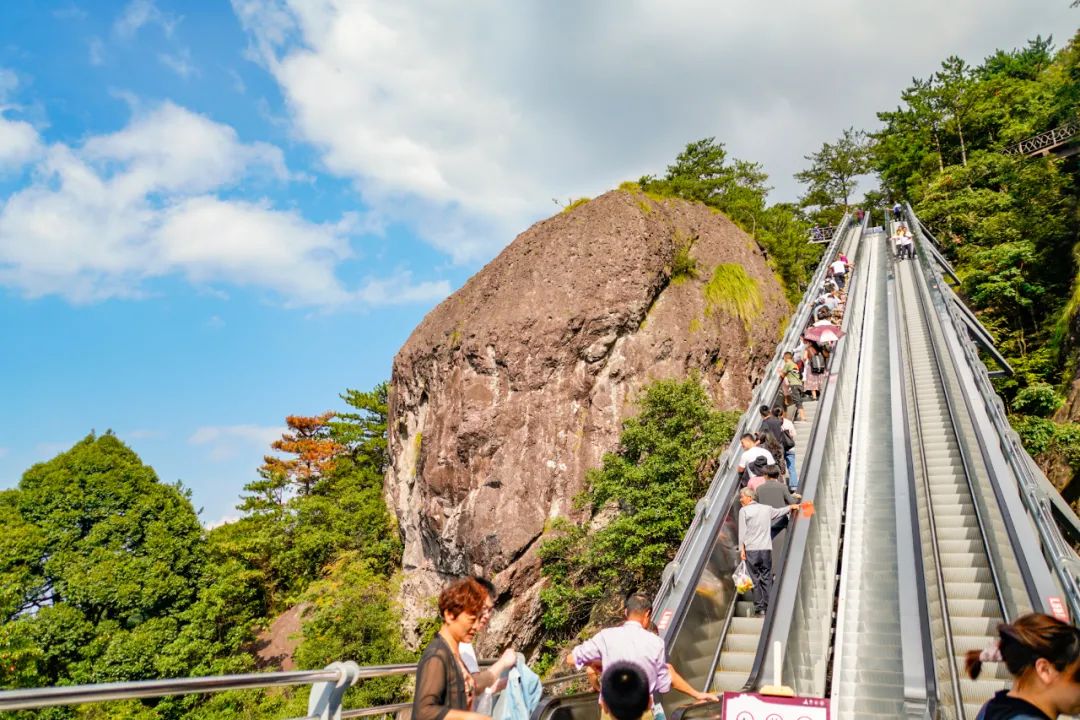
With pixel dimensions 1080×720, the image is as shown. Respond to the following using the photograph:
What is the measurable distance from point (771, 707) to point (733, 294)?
79.0 feet

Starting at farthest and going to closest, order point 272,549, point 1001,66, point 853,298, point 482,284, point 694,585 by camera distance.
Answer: point 1001,66 → point 272,549 → point 482,284 → point 853,298 → point 694,585

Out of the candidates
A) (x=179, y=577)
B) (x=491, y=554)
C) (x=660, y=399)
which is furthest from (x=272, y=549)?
(x=660, y=399)

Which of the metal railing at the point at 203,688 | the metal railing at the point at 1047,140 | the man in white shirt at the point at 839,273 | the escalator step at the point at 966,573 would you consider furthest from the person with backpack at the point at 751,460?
Answer: the metal railing at the point at 1047,140

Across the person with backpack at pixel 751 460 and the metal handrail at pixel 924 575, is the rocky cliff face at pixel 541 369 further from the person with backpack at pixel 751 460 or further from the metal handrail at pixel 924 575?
the person with backpack at pixel 751 460

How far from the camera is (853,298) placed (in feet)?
64.2

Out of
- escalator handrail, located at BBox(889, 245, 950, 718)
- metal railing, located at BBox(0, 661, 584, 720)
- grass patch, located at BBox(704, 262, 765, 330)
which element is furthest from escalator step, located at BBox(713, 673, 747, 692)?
grass patch, located at BBox(704, 262, 765, 330)

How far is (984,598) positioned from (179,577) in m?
25.0

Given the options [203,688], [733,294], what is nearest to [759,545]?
[203,688]

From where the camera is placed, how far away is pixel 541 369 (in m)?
22.1

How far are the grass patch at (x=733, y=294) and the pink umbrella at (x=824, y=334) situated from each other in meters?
10.2

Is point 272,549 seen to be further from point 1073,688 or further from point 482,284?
point 1073,688

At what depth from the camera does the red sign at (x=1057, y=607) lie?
4.46m

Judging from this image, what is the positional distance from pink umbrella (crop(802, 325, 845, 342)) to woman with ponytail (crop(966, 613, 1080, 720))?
13.0 metres

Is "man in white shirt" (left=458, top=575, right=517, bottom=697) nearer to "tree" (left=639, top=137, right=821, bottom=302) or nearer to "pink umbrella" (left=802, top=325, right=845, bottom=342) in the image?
"pink umbrella" (left=802, top=325, right=845, bottom=342)
